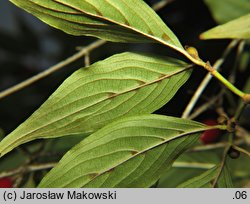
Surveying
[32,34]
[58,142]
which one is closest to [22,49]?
[32,34]

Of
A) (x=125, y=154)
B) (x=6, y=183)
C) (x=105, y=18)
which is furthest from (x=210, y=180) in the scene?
(x=6, y=183)

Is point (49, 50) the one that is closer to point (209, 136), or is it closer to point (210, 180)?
point (209, 136)

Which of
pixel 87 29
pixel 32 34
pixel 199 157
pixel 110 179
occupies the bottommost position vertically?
pixel 110 179

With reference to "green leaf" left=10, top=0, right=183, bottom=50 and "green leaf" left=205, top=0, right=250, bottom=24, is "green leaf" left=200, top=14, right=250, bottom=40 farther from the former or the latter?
"green leaf" left=205, top=0, right=250, bottom=24

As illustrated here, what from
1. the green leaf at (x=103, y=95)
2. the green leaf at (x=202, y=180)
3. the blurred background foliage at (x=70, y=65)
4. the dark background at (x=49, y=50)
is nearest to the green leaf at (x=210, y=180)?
the green leaf at (x=202, y=180)

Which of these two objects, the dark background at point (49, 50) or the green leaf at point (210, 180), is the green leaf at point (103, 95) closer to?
the green leaf at point (210, 180)

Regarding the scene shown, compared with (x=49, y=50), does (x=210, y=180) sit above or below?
below
